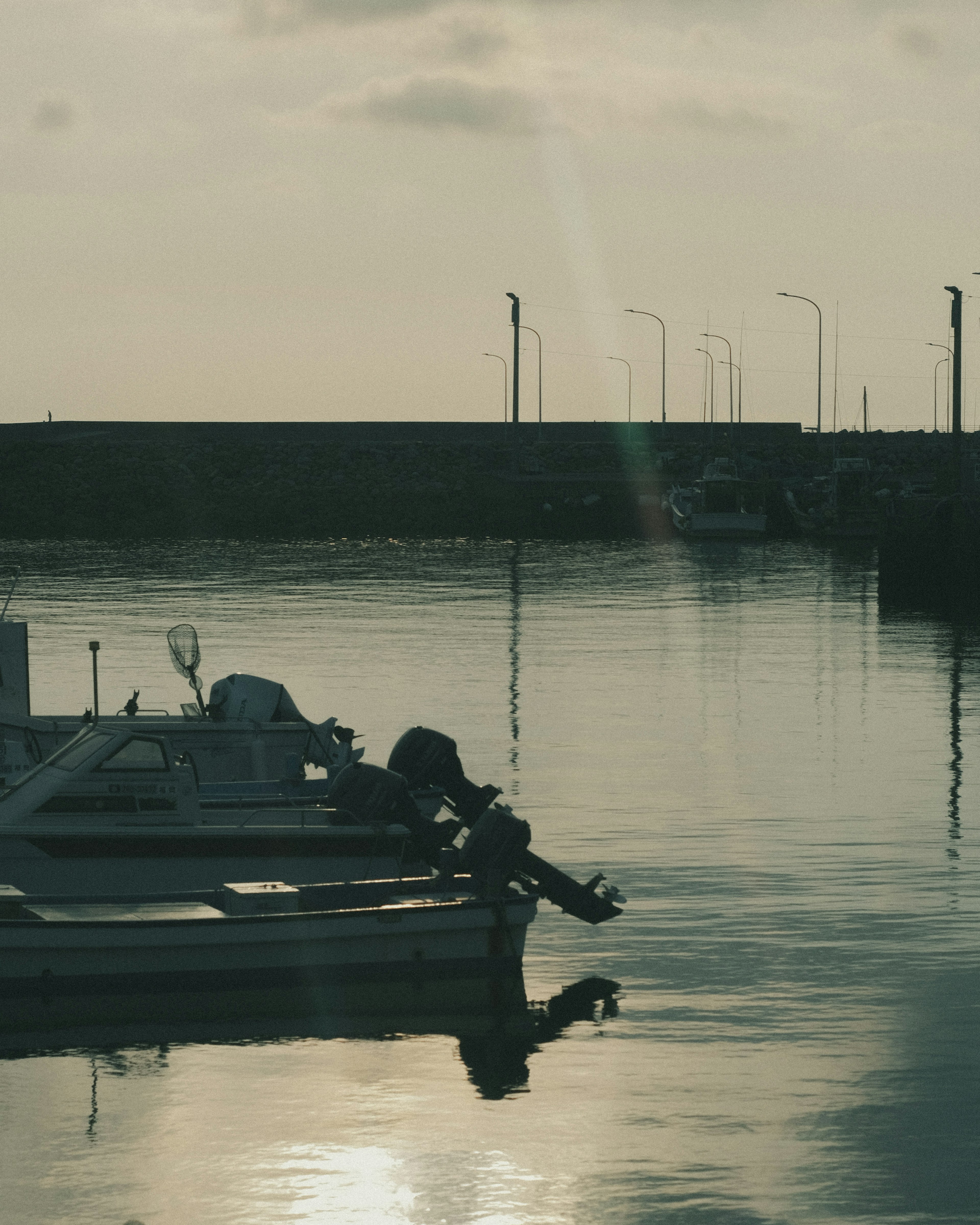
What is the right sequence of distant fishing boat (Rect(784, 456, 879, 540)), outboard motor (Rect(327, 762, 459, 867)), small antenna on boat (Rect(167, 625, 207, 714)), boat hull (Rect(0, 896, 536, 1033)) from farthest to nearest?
distant fishing boat (Rect(784, 456, 879, 540)) < small antenna on boat (Rect(167, 625, 207, 714)) < outboard motor (Rect(327, 762, 459, 867)) < boat hull (Rect(0, 896, 536, 1033))

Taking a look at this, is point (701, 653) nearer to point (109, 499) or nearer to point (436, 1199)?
point (436, 1199)

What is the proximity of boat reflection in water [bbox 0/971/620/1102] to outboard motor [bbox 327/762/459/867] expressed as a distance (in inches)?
105

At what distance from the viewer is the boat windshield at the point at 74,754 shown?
19500 mm

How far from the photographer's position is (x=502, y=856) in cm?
1773

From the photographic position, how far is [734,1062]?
600 inches

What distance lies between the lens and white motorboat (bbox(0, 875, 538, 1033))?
649 inches

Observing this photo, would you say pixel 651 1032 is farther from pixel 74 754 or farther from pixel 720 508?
pixel 720 508

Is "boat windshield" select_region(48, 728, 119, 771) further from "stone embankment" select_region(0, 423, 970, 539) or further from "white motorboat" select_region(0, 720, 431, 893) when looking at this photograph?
"stone embankment" select_region(0, 423, 970, 539)

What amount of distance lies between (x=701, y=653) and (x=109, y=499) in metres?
97.4

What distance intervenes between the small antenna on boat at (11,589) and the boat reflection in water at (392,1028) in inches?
A: 321

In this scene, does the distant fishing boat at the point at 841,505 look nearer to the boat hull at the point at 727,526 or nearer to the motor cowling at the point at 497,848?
the boat hull at the point at 727,526

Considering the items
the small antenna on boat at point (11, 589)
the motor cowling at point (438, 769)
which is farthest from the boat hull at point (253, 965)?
the small antenna on boat at point (11, 589)

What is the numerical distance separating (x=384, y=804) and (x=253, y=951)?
3534mm

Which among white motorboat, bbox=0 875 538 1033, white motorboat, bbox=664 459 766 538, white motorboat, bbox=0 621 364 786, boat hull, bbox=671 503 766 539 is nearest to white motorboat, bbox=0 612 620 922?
white motorboat, bbox=0 875 538 1033
